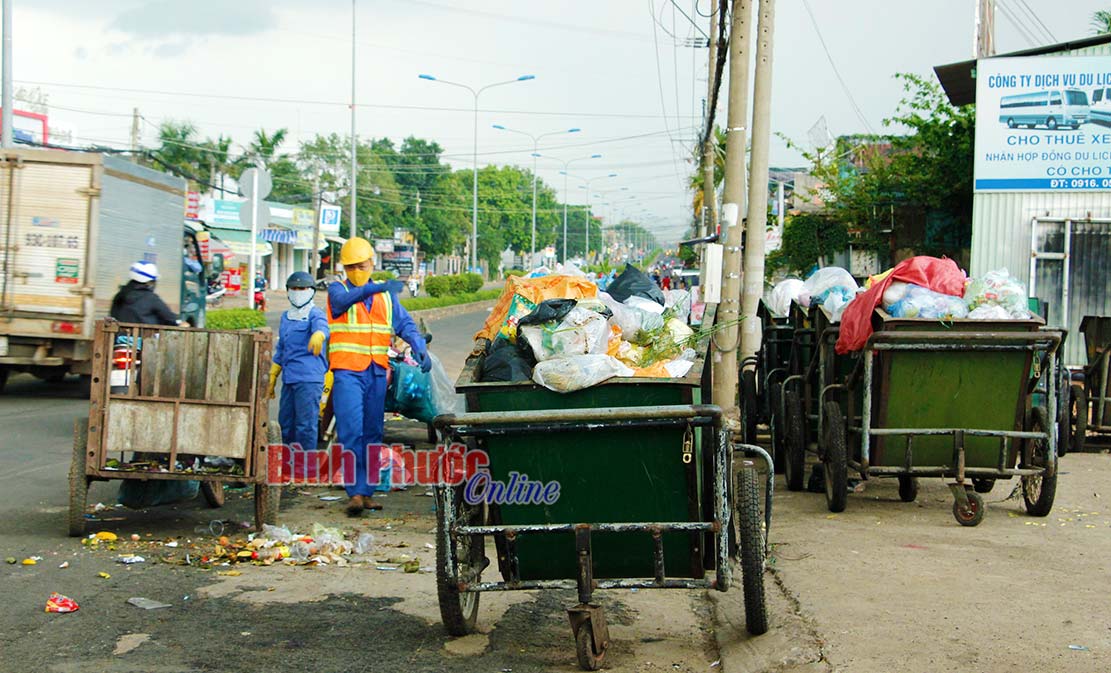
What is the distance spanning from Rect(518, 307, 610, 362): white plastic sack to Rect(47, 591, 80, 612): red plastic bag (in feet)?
8.05

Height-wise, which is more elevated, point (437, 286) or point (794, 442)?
point (437, 286)

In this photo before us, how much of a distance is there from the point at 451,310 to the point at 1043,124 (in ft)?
105

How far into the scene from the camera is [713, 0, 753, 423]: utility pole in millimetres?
12781

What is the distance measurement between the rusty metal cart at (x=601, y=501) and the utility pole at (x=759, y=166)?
8136mm

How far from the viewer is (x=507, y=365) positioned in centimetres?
521

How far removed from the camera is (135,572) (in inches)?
246

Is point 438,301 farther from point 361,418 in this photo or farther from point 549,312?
point 549,312

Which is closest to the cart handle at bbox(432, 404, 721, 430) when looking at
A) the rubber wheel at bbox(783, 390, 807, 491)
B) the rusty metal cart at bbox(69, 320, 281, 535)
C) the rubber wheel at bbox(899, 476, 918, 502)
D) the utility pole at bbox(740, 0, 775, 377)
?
the rusty metal cart at bbox(69, 320, 281, 535)

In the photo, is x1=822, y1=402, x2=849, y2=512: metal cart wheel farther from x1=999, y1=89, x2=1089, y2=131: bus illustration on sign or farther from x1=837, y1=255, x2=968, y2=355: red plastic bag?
x1=999, y1=89, x2=1089, y2=131: bus illustration on sign

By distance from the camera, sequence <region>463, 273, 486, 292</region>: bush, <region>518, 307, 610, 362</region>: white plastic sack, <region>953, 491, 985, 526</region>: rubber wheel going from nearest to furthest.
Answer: <region>518, 307, 610, 362</region>: white plastic sack → <region>953, 491, 985, 526</region>: rubber wheel → <region>463, 273, 486, 292</region>: bush

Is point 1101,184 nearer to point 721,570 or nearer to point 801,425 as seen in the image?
point 801,425

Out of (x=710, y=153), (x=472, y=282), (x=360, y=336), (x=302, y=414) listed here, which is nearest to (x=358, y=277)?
(x=360, y=336)

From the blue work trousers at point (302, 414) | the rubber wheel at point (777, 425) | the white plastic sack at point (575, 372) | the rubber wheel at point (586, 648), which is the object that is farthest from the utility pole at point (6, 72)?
the rubber wheel at point (586, 648)

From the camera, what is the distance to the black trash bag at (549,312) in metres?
5.39
